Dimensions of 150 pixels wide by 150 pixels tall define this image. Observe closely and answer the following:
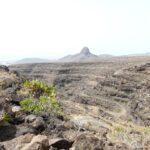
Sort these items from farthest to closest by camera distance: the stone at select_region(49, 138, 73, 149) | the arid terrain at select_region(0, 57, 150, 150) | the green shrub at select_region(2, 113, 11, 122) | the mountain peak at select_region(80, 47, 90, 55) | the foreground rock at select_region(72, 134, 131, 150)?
1. the mountain peak at select_region(80, 47, 90, 55)
2. the green shrub at select_region(2, 113, 11, 122)
3. the arid terrain at select_region(0, 57, 150, 150)
4. the stone at select_region(49, 138, 73, 149)
5. the foreground rock at select_region(72, 134, 131, 150)

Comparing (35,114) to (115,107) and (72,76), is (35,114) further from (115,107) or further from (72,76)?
(72,76)

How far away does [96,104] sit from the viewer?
154 feet

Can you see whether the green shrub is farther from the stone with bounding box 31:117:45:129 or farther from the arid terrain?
the stone with bounding box 31:117:45:129

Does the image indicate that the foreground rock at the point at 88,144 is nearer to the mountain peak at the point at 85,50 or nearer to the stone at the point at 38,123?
the stone at the point at 38,123

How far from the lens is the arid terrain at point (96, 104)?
6.73 metres

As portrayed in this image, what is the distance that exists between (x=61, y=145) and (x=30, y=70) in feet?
278

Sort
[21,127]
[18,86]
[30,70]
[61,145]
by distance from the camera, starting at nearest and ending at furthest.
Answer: [61,145] → [21,127] → [18,86] → [30,70]

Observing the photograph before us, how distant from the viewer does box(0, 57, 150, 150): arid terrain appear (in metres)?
6.73

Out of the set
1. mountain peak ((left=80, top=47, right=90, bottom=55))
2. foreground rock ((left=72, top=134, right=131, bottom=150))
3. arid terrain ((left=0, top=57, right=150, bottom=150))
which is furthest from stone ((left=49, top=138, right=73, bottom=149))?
mountain peak ((left=80, top=47, right=90, bottom=55))

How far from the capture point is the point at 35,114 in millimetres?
8109

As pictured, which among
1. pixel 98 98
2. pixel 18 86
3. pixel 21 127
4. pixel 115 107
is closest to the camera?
pixel 21 127

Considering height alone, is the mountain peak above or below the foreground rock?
below


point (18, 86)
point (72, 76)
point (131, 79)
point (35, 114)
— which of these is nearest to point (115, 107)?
point (131, 79)

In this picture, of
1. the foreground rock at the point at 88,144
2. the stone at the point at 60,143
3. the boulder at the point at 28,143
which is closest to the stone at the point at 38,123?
the boulder at the point at 28,143
